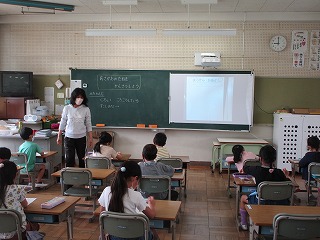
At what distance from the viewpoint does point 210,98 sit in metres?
7.02

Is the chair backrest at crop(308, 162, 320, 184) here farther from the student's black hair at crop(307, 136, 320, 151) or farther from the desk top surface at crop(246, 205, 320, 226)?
the desk top surface at crop(246, 205, 320, 226)

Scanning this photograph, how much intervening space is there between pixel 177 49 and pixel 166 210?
5.01 metres

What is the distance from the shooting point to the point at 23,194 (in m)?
2.70

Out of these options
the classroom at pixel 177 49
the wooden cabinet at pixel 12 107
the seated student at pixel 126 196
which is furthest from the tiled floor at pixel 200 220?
the wooden cabinet at pixel 12 107

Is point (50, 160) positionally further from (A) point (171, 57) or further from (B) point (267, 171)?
(B) point (267, 171)

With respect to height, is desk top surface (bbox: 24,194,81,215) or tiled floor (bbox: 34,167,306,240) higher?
desk top surface (bbox: 24,194,81,215)

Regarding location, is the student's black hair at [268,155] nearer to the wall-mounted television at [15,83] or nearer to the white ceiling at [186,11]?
the white ceiling at [186,11]

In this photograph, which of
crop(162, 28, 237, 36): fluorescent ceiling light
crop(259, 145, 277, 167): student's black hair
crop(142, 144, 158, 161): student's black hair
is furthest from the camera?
crop(162, 28, 237, 36): fluorescent ceiling light

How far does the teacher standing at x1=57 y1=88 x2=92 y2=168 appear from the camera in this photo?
16.9 feet

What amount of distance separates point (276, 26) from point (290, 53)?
0.62m

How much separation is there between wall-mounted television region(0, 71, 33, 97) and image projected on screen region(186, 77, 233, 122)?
3406 millimetres

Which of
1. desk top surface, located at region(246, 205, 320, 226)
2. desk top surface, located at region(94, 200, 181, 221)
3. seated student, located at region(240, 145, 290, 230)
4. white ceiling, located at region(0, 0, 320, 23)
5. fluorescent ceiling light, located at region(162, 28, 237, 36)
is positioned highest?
white ceiling, located at region(0, 0, 320, 23)

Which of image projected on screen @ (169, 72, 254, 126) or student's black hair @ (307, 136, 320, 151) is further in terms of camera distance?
image projected on screen @ (169, 72, 254, 126)

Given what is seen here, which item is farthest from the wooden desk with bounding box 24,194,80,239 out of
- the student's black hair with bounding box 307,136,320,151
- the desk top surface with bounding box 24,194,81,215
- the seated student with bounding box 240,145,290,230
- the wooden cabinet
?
the wooden cabinet
